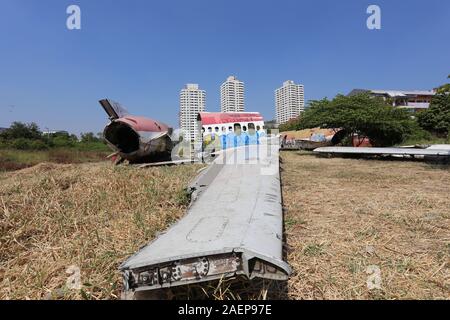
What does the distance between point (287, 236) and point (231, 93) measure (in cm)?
4011

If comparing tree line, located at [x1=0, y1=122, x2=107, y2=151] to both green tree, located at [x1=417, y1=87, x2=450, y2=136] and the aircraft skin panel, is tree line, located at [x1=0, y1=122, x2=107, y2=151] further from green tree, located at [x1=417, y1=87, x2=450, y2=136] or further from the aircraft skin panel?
green tree, located at [x1=417, y1=87, x2=450, y2=136]

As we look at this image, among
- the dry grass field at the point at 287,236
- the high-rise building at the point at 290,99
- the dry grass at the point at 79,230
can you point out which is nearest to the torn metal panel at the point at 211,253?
the dry grass field at the point at 287,236

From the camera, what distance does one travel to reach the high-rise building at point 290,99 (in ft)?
161

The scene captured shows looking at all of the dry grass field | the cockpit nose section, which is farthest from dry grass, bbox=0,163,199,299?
the cockpit nose section

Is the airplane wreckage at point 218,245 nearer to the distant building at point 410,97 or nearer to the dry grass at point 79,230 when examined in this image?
the dry grass at point 79,230

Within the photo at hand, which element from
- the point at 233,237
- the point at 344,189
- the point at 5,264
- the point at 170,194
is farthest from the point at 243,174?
→ the point at 5,264

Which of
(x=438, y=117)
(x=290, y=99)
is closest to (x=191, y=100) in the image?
(x=290, y=99)

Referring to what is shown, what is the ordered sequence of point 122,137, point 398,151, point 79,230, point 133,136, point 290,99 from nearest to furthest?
point 79,230, point 122,137, point 133,136, point 398,151, point 290,99

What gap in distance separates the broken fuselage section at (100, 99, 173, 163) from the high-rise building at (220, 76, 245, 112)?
3347cm

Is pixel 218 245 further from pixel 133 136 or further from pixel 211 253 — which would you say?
pixel 133 136

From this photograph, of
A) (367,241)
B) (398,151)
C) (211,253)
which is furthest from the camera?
(398,151)

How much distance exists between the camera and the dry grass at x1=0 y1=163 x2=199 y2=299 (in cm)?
154

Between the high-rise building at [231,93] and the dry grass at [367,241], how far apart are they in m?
37.3

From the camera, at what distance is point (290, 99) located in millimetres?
50250
